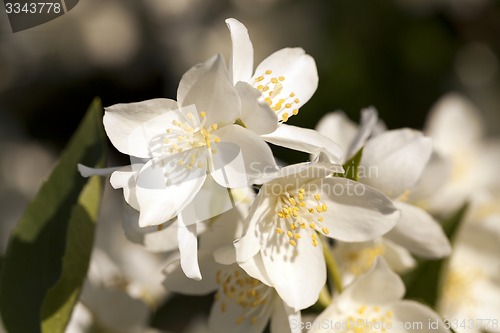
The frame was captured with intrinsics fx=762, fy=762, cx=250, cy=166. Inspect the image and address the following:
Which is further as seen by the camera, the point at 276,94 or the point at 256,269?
the point at 276,94

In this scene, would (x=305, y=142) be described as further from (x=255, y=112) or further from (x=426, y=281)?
(x=426, y=281)

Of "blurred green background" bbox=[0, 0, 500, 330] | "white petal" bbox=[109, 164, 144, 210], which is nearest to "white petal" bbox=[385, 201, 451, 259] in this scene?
"white petal" bbox=[109, 164, 144, 210]

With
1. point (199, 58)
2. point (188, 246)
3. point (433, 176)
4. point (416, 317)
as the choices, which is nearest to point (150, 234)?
point (188, 246)

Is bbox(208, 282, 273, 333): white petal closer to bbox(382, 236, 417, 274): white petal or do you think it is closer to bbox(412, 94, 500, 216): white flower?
bbox(382, 236, 417, 274): white petal

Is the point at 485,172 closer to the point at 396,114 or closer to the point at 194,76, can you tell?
the point at 396,114

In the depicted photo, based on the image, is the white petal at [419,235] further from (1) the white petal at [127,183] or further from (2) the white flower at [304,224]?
(1) the white petal at [127,183]

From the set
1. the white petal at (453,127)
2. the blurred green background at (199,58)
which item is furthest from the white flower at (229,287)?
the blurred green background at (199,58)

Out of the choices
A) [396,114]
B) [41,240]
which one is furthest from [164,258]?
[396,114]
